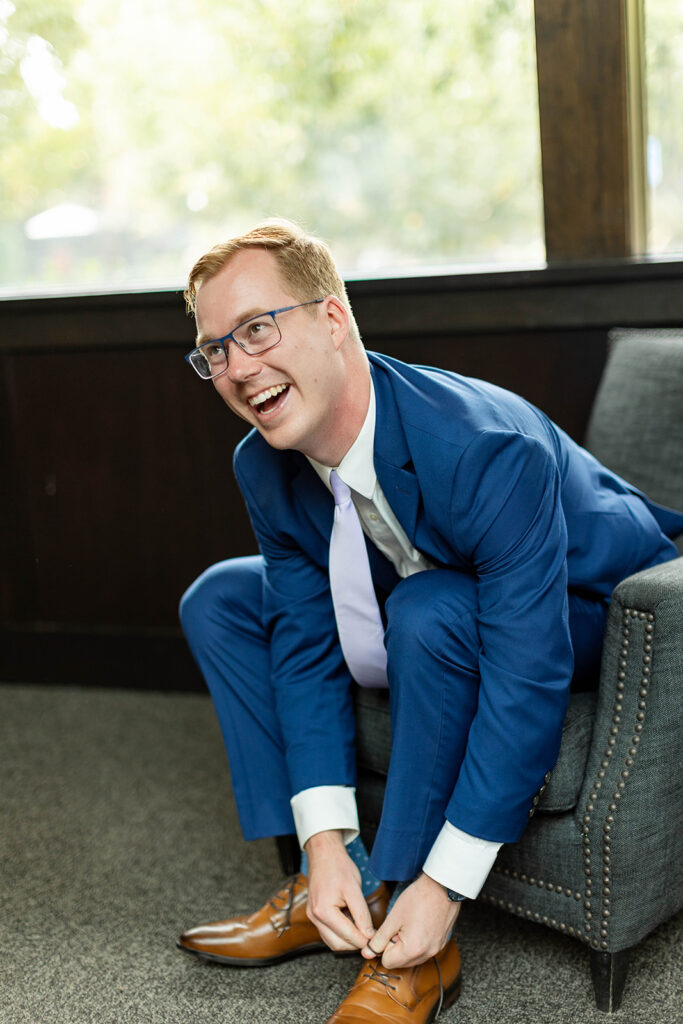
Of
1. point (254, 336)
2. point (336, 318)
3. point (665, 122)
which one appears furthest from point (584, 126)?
point (254, 336)

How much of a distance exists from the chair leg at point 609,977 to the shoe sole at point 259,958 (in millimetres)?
428

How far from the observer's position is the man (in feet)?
4.58

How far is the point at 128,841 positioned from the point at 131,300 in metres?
1.33

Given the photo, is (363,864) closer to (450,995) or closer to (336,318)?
(450,995)

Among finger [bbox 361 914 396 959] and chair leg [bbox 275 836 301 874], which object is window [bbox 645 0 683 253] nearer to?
chair leg [bbox 275 836 301 874]

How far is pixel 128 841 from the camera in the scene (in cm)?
213

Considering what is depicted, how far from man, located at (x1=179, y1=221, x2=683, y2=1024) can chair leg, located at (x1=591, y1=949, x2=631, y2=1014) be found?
0.20 metres

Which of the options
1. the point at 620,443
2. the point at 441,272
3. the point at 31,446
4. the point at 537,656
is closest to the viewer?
the point at 537,656

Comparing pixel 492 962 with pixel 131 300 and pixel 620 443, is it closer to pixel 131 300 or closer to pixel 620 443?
A: pixel 620 443

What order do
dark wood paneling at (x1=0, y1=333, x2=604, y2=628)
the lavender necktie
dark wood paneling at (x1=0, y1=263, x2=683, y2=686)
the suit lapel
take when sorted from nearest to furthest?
the suit lapel → the lavender necktie → dark wood paneling at (x1=0, y1=263, x2=683, y2=686) → dark wood paneling at (x1=0, y1=333, x2=604, y2=628)

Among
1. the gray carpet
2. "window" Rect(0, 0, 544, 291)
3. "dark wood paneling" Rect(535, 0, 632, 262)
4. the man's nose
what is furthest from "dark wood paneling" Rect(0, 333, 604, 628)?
the man's nose

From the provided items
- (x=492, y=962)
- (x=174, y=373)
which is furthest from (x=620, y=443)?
(x=174, y=373)

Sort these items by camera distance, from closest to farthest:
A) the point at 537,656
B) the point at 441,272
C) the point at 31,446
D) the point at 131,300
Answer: the point at 537,656 < the point at 441,272 < the point at 131,300 < the point at 31,446

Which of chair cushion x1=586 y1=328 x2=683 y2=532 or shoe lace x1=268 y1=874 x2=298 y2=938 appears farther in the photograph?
chair cushion x1=586 y1=328 x2=683 y2=532
